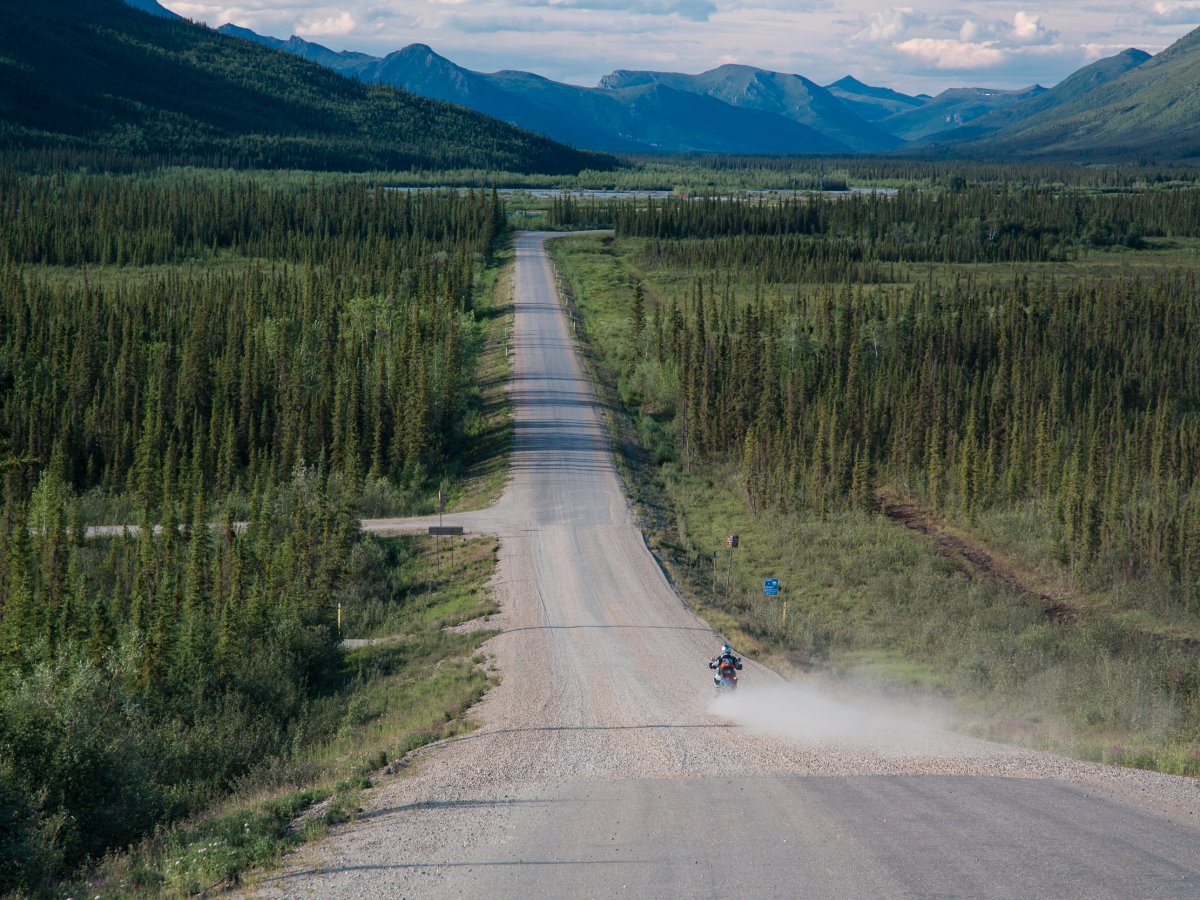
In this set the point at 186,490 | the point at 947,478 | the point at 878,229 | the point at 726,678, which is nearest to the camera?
the point at 726,678

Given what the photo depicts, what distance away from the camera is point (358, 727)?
29.5 meters

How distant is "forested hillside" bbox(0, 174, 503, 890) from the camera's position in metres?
23.2

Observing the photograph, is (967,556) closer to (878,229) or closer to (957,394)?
(957,394)

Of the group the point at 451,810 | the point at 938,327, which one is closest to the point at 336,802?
the point at 451,810

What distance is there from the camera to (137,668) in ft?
118

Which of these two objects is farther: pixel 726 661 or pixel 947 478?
pixel 947 478

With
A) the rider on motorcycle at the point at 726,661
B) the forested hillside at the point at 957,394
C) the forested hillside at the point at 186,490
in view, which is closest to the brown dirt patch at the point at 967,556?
the forested hillside at the point at 957,394

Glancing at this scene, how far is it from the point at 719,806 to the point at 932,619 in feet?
89.4

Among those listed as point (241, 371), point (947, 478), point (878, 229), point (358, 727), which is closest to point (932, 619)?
point (358, 727)

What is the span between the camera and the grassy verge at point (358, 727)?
17875 mm

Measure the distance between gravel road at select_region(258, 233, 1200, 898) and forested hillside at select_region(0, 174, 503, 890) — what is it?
17.3 feet

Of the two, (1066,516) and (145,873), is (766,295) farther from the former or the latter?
(145,873)

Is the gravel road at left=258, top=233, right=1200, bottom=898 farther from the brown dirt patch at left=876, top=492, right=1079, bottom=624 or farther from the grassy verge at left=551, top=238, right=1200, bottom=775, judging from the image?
the brown dirt patch at left=876, top=492, right=1079, bottom=624

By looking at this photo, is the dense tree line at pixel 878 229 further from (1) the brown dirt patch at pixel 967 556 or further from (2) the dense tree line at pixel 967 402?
(1) the brown dirt patch at pixel 967 556
